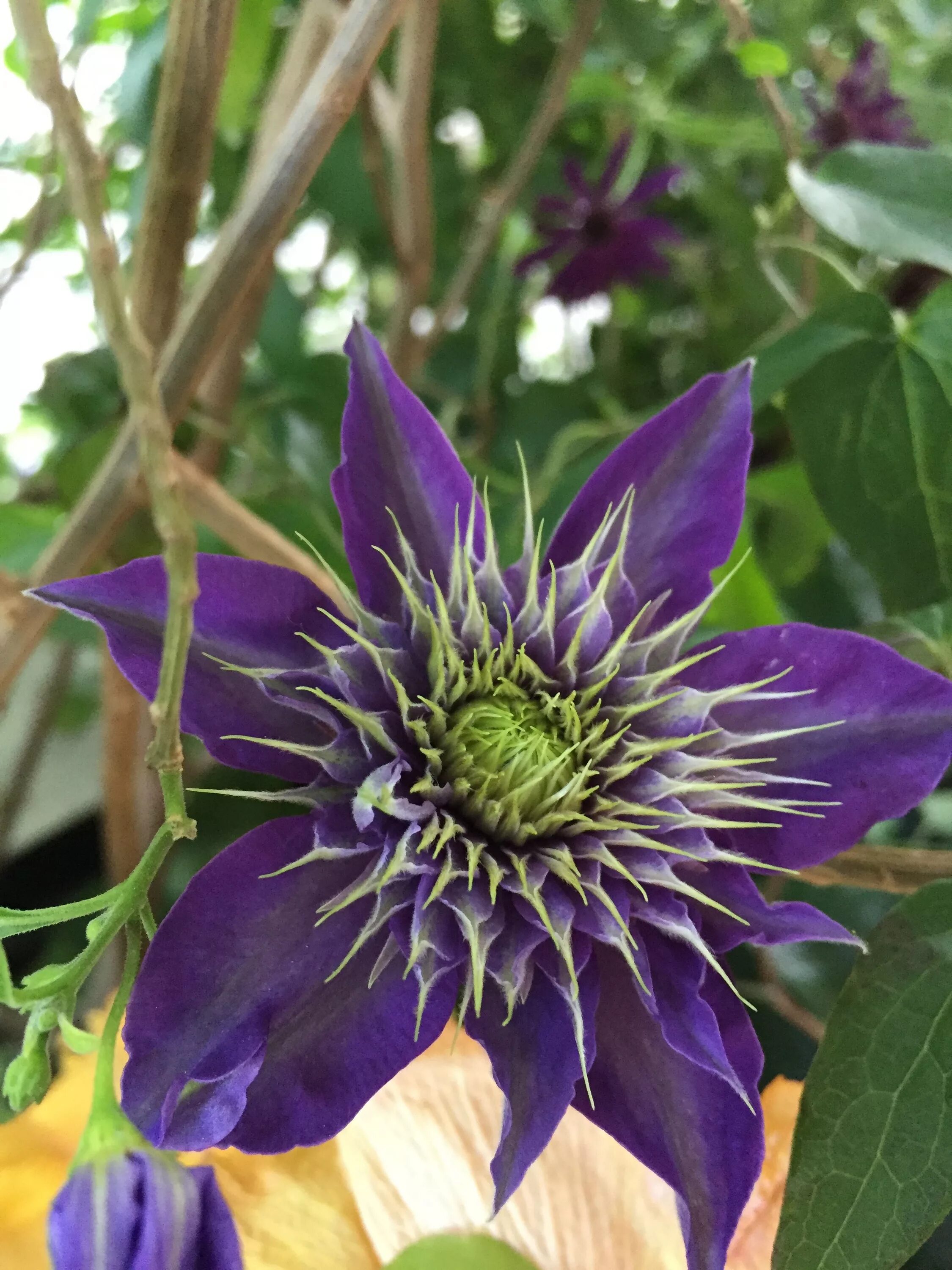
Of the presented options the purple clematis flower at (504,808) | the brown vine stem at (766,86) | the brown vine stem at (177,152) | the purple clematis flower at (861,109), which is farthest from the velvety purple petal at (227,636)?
the purple clematis flower at (861,109)

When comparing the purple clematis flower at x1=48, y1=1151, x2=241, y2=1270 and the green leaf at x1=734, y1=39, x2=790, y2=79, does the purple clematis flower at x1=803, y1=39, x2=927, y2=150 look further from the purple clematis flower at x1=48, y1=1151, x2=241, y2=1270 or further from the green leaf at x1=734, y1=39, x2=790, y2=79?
the purple clematis flower at x1=48, y1=1151, x2=241, y2=1270

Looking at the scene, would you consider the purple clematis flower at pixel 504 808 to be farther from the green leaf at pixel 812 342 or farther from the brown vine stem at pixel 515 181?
the brown vine stem at pixel 515 181

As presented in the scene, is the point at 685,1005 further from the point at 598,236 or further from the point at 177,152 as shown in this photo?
the point at 598,236

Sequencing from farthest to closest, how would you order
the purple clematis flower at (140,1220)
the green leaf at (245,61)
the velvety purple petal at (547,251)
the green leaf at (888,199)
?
the velvety purple petal at (547,251) < the green leaf at (245,61) < the green leaf at (888,199) < the purple clematis flower at (140,1220)

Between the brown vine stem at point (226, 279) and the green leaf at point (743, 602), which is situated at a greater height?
the brown vine stem at point (226, 279)

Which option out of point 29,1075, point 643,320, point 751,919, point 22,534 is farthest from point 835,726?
point 643,320

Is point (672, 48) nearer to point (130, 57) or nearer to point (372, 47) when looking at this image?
point (130, 57)
